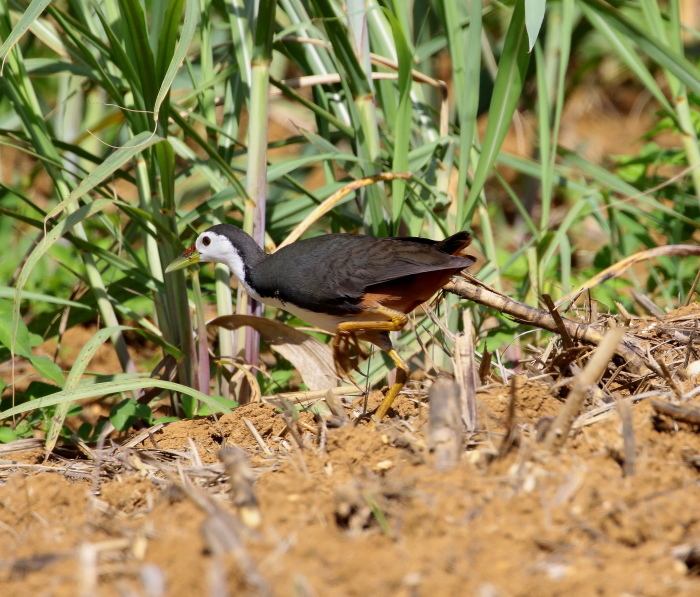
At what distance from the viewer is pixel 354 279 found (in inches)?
129

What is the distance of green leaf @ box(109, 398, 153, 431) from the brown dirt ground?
0.68m

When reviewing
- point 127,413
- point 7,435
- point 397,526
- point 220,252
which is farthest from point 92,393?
point 397,526

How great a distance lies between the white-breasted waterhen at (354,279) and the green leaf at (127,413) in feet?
1.80

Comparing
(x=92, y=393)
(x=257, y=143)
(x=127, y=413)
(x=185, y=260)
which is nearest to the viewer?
(x=92, y=393)

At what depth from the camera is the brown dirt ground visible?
1.64 m

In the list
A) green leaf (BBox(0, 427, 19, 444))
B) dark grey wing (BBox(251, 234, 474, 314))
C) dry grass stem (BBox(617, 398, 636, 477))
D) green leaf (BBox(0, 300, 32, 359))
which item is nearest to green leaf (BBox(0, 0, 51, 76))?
green leaf (BBox(0, 300, 32, 359))

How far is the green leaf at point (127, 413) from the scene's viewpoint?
3.16 metres

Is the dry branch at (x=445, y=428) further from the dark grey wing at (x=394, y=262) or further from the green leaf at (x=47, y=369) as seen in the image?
the green leaf at (x=47, y=369)

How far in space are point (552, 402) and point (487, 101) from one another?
3.03 m

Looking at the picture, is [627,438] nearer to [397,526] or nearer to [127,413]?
[397,526]

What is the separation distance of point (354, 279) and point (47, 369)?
1.22m

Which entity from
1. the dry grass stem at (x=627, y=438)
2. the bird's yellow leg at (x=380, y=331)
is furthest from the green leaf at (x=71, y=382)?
the dry grass stem at (x=627, y=438)

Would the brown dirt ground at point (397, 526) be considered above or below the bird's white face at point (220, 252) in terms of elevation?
below

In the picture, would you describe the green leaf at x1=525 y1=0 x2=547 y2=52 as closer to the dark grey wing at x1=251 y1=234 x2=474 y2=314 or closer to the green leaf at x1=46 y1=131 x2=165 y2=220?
the dark grey wing at x1=251 y1=234 x2=474 y2=314
